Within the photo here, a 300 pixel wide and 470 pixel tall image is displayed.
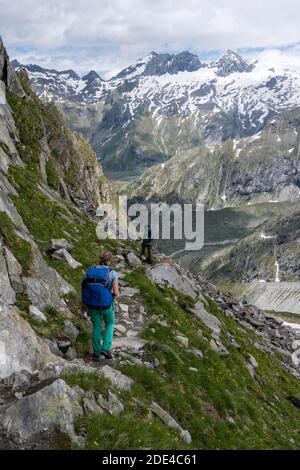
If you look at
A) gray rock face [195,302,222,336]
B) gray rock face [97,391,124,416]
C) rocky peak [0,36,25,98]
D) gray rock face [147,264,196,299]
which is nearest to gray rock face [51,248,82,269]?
gray rock face [147,264,196,299]

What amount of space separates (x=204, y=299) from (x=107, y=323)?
19091 mm

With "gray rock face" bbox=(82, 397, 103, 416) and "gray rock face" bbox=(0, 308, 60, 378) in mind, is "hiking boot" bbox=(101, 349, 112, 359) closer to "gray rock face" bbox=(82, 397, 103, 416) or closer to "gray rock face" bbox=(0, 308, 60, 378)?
"gray rock face" bbox=(0, 308, 60, 378)

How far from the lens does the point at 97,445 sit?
11.0m

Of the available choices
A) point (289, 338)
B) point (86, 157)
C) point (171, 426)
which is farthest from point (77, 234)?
point (86, 157)

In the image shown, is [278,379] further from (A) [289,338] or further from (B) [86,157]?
(B) [86,157]

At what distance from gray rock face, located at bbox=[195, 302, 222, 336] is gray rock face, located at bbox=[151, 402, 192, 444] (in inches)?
556

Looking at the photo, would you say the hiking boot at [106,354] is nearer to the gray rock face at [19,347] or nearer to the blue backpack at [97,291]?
the blue backpack at [97,291]

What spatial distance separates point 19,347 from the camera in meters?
14.2

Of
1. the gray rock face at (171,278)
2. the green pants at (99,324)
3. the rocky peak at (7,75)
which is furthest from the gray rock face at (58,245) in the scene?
the rocky peak at (7,75)

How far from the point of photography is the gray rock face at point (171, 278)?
3219cm

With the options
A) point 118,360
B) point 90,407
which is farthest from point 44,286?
point 90,407

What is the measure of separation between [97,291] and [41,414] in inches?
223

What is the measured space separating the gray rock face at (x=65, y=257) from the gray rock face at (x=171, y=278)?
6732mm

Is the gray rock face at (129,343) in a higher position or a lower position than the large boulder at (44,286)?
lower
